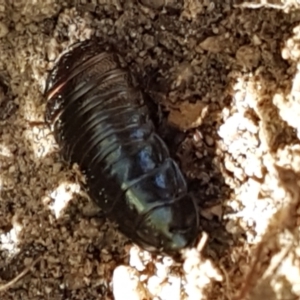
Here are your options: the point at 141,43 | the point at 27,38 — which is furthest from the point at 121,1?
the point at 27,38

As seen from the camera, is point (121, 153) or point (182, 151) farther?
point (182, 151)

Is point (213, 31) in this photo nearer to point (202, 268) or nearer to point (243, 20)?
point (243, 20)

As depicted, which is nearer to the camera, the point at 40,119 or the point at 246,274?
the point at 246,274
